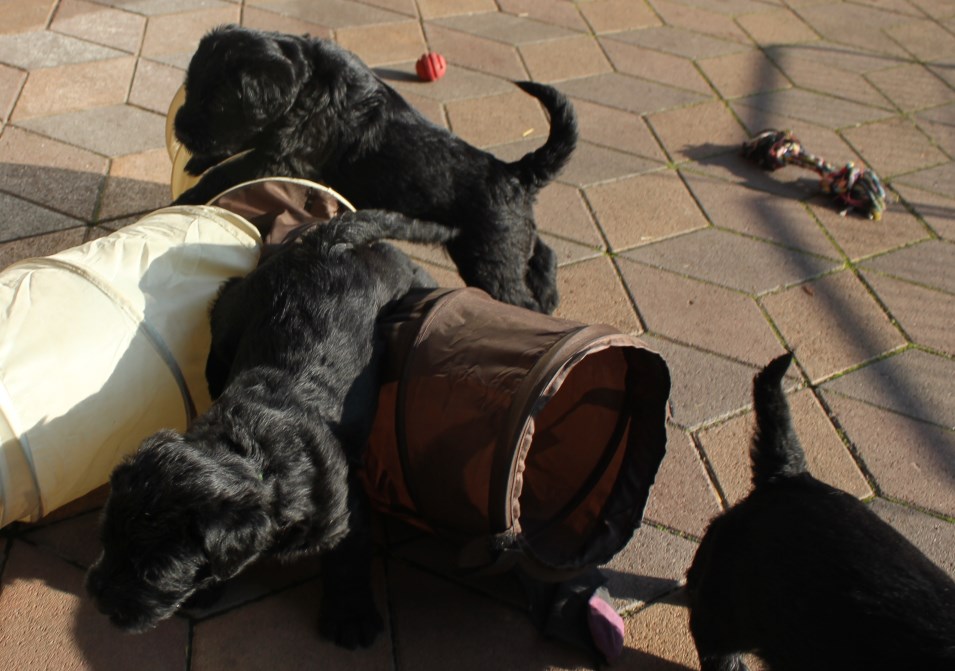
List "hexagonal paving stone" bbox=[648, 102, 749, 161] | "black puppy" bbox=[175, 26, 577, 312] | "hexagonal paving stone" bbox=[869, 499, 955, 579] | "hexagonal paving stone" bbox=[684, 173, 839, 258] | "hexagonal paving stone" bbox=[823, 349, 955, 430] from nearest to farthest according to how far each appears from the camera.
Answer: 1. "hexagonal paving stone" bbox=[869, 499, 955, 579]
2. "black puppy" bbox=[175, 26, 577, 312]
3. "hexagonal paving stone" bbox=[823, 349, 955, 430]
4. "hexagonal paving stone" bbox=[684, 173, 839, 258]
5. "hexagonal paving stone" bbox=[648, 102, 749, 161]

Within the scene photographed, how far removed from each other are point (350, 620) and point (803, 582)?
46.6 inches

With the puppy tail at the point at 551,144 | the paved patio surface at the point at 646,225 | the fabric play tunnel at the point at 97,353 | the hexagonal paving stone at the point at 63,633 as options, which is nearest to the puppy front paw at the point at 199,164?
the paved patio surface at the point at 646,225

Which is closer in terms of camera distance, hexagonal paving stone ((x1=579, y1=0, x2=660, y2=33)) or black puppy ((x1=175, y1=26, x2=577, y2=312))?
black puppy ((x1=175, y1=26, x2=577, y2=312))

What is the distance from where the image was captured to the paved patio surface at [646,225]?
7.37 feet

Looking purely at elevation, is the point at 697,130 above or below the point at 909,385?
above

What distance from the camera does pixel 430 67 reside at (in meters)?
4.32

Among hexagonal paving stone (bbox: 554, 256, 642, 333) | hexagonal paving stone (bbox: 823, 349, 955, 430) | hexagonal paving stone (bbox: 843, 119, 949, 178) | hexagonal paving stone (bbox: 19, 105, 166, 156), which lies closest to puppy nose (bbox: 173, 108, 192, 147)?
hexagonal paving stone (bbox: 19, 105, 166, 156)

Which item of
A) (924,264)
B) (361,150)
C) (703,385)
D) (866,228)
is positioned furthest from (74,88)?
(924,264)

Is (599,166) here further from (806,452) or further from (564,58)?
(806,452)

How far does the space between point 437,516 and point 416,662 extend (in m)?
0.41

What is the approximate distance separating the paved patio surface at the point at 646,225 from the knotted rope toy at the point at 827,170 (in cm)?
7

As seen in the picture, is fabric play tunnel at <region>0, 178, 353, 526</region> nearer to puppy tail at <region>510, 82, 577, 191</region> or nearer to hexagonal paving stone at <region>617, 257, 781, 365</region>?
puppy tail at <region>510, 82, 577, 191</region>

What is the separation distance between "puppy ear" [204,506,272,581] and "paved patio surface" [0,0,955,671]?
57 centimetres

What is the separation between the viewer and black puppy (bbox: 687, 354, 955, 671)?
1722 millimetres
